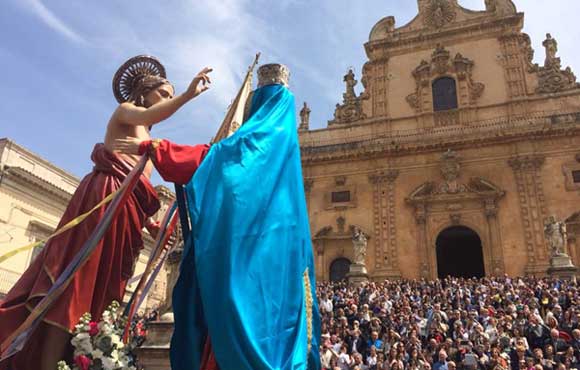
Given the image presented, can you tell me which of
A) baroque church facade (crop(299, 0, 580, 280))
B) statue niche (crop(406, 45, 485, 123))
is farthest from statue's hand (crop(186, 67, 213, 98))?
statue niche (crop(406, 45, 485, 123))

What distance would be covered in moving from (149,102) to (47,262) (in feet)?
4.05

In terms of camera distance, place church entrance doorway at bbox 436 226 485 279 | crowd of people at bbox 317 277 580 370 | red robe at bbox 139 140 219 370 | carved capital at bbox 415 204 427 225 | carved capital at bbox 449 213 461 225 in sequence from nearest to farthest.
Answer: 1. red robe at bbox 139 140 219 370
2. crowd of people at bbox 317 277 580 370
3. carved capital at bbox 449 213 461 225
4. carved capital at bbox 415 204 427 225
5. church entrance doorway at bbox 436 226 485 279

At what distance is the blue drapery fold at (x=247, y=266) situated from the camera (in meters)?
2.43

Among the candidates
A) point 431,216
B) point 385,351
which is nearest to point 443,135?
point 431,216

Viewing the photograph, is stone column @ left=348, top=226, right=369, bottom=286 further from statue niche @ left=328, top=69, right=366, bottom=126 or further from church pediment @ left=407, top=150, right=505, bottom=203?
statue niche @ left=328, top=69, right=366, bottom=126

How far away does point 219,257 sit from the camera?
99.7 inches

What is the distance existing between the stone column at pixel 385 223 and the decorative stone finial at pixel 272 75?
1877cm

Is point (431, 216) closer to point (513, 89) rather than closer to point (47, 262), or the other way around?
point (513, 89)

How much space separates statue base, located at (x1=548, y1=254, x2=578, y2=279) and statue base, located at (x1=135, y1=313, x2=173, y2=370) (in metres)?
16.7

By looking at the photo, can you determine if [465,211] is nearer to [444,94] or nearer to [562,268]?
[562,268]

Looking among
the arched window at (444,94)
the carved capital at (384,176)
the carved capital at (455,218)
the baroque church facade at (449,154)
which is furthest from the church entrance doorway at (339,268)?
the arched window at (444,94)

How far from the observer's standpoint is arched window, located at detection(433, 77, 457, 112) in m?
24.2

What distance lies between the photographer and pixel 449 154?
878 inches

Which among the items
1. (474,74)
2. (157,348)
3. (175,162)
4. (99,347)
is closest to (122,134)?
(175,162)
